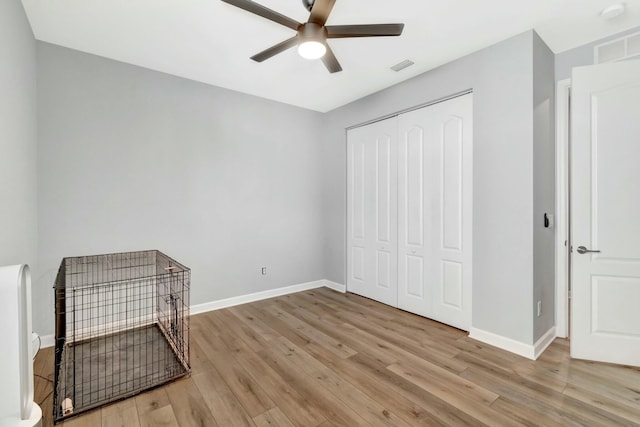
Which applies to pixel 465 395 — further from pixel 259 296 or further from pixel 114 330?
pixel 114 330

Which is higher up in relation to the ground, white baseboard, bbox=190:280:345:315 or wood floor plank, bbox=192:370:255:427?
Result: white baseboard, bbox=190:280:345:315

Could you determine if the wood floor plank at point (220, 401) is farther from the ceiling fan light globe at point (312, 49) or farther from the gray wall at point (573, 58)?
the gray wall at point (573, 58)

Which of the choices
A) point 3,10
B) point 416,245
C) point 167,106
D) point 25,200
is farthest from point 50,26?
point 416,245

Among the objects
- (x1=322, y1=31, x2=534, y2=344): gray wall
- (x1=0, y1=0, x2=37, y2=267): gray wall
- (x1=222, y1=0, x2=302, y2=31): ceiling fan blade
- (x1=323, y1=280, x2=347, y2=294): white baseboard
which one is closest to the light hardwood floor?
(x1=322, y1=31, x2=534, y2=344): gray wall

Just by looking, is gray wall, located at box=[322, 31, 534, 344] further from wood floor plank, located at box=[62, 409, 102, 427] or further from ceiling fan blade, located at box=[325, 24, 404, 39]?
wood floor plank, located at box=[62, 409, 102, 427]

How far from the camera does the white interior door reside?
2369 mm

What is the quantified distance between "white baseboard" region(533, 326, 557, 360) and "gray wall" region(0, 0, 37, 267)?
159 inches

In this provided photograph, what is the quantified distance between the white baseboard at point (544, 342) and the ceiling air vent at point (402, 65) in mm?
2973

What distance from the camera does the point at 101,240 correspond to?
118 inches

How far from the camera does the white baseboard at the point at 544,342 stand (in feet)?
8.43

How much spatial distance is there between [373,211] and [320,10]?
2.64 m

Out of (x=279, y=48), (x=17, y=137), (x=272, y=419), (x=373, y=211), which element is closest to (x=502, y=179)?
(x=373, y=211)

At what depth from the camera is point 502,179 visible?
107 inches

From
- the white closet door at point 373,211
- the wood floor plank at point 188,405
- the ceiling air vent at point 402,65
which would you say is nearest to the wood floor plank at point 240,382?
the wood floor plank at point 188,405
